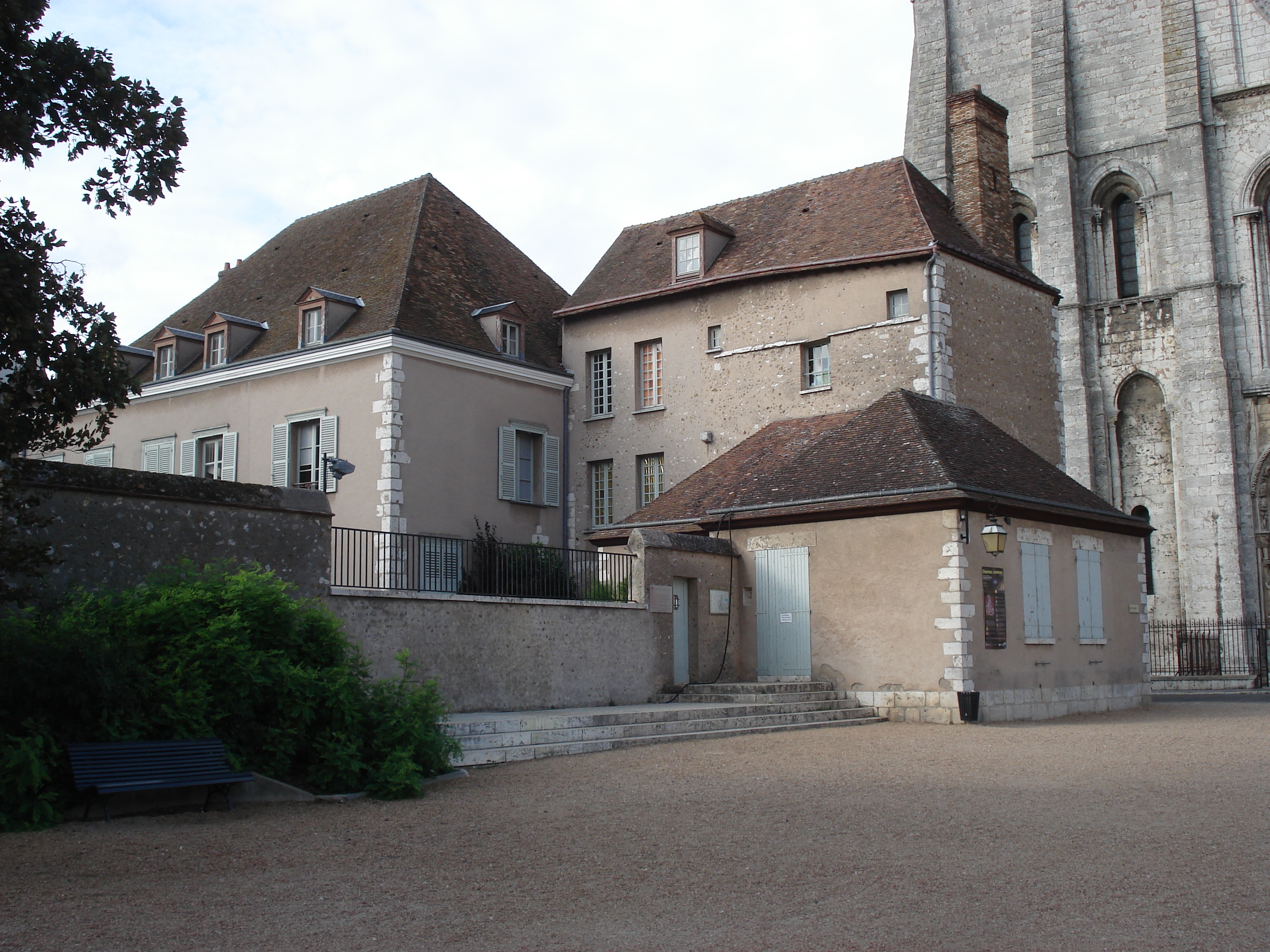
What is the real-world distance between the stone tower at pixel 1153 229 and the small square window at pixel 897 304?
14.4m

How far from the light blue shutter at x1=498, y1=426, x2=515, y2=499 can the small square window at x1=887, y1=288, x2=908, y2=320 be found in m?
7.45

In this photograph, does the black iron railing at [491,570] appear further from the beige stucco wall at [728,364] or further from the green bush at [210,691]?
the beige stucco wall at [728,364]

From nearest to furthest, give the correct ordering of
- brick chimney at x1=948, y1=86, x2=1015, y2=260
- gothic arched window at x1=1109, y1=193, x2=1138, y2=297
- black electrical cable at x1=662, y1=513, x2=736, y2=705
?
black electrical cable at x1=662, y1=513, x2=736, y2=705 < brick chimney at x1=948, y1=86, x2=1015, y2=260 < gothic arched window at x1=1109, y1=193, x2=1138, y2=297

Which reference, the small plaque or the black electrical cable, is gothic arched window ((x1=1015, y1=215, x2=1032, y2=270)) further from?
the small plaque

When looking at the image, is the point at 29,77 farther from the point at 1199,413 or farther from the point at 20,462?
the point at 1199,413

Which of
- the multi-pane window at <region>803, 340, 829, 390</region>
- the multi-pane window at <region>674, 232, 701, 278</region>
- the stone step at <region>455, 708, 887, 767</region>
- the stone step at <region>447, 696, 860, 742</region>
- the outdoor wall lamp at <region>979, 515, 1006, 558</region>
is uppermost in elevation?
the multi-pane window at <region>674, 232, 701, 278</region>

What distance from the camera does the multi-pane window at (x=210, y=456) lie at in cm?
2338

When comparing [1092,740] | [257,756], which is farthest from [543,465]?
[257,756]

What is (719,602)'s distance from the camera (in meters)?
17.2

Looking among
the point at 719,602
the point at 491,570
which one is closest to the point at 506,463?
the point at 491,570

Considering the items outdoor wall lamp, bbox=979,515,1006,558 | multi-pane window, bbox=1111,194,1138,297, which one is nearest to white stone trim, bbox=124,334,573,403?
outdoor wall lamp, bbox=979,515,1006,558

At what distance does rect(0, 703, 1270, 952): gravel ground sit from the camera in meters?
5.09

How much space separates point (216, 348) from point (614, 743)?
1535 cm

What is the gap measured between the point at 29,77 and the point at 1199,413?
32.2 m
